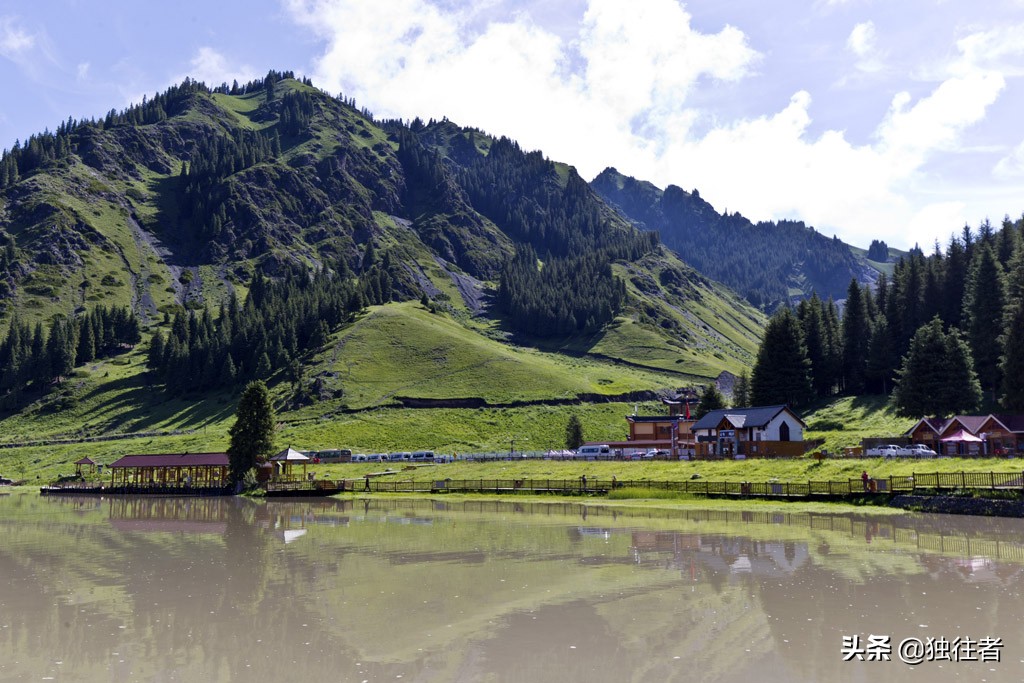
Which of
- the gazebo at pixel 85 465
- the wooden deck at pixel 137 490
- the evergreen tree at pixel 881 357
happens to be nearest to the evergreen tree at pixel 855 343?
the evergreen tree at pixel 881 357

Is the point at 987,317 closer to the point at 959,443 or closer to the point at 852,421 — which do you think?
the point at 852,421

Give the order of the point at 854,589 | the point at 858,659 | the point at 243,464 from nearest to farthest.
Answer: the point at 858,659
the point at 854,589
the point at 243,464

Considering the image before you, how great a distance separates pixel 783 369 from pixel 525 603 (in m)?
95.3

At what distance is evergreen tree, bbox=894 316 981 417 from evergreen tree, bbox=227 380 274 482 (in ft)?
251

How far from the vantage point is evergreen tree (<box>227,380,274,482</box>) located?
291 feet

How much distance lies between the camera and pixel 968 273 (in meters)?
110

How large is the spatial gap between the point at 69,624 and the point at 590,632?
51.3 ft

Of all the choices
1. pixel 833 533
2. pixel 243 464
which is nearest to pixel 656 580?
pixel 833 533

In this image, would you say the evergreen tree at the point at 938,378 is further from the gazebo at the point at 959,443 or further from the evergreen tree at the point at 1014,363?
the gazebo at the point at 959,443

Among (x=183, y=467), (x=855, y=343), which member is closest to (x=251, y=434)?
(x=183, y=467)

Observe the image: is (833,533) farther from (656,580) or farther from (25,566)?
(25,566)

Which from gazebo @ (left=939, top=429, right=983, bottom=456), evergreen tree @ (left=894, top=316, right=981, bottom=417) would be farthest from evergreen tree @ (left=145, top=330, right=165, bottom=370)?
gazebo @ (left=939, top=429, right=983, bottom=456)

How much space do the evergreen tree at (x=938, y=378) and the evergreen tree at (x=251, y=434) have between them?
76468 mm

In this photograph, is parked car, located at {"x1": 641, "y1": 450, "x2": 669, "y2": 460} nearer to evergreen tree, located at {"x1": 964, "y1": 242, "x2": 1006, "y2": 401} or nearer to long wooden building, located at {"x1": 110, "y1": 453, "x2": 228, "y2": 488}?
evergreen tree, located at {"x1": 964, "y1": 242, "x2": 1006, "y2": 401}
